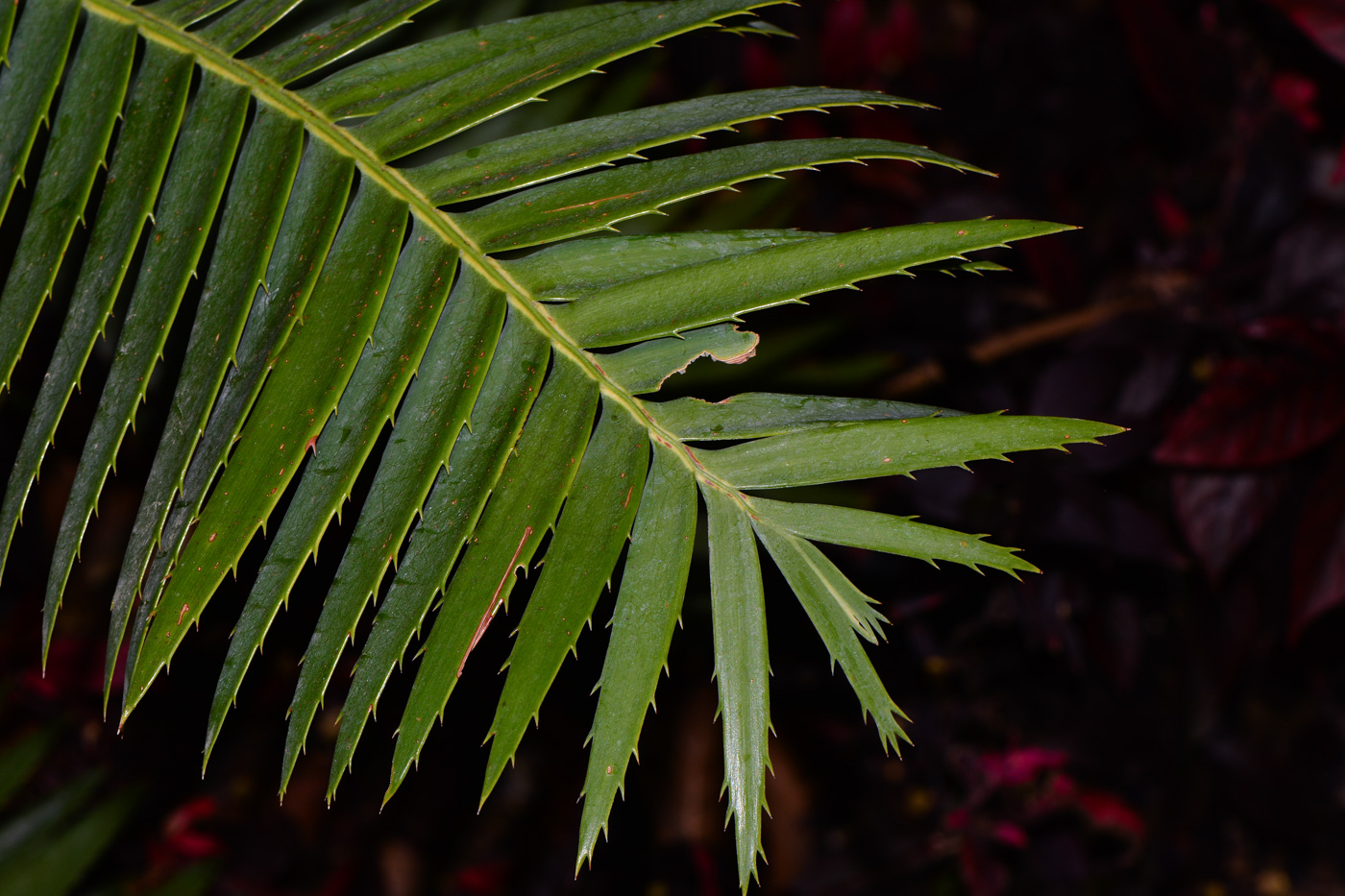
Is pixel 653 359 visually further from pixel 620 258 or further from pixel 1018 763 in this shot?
pixel 1018 763

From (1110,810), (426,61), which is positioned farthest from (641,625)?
(1110,810)

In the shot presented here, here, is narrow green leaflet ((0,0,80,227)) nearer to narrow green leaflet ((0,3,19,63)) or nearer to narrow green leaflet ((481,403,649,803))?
narrow green leaflet ((0,3,19,63))

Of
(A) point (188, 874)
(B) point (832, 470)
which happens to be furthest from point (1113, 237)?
(A) point (188, 874)

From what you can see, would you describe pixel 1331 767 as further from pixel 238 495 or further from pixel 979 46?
pixel 238 495

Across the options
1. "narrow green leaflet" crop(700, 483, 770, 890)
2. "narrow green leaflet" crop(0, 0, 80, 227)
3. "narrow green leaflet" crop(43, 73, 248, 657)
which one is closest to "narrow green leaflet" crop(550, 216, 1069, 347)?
"narrow green leaflet" crop(700, 483, 770, 890)

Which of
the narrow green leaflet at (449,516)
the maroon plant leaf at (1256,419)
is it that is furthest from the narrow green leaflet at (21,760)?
the maroon plant leaf at (1256,419)
